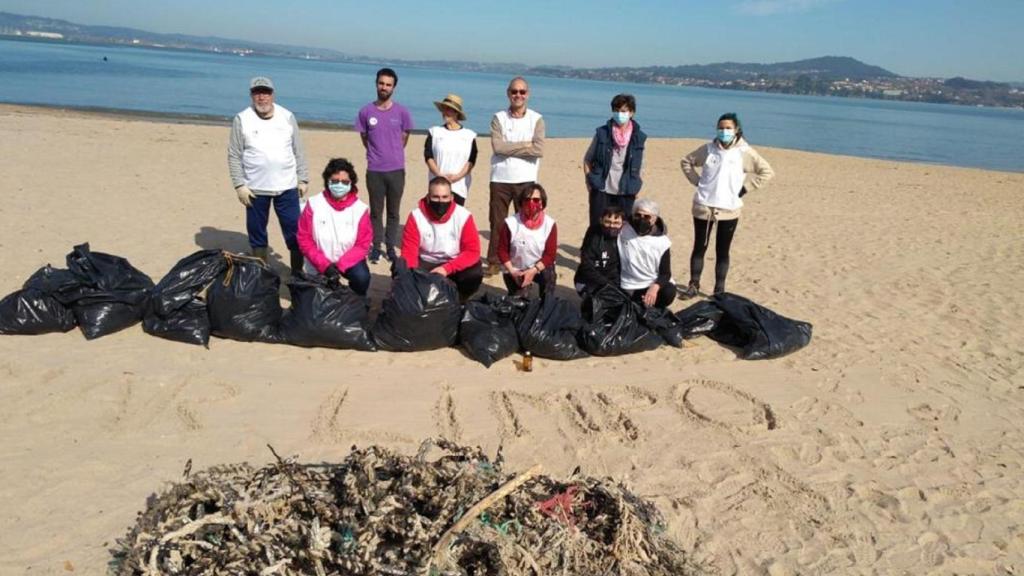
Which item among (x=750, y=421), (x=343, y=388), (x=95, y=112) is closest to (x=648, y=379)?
(x=750, y=421)

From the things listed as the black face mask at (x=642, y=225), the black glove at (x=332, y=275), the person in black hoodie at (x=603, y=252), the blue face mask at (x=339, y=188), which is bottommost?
the black glove at (x=332, y=275)

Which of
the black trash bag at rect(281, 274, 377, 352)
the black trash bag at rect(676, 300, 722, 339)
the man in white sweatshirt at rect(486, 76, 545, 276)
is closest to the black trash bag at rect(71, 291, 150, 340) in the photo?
the black trash bag at rect(281, 274, 377, 352)

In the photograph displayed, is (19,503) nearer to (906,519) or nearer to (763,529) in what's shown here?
(763,529)

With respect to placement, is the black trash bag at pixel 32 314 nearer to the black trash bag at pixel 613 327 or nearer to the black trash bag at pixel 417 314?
the black trash bag at pixel 417 314

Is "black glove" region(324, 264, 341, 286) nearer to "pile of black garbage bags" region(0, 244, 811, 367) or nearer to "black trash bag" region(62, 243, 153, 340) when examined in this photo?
"pile of black garbage bags" region(0, 244, 811, 367)

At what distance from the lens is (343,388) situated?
432cm

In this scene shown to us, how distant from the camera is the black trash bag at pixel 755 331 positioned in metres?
5.14

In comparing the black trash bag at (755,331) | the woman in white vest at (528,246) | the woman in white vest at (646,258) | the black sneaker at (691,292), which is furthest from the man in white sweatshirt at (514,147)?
the black trash bag at (755,331)

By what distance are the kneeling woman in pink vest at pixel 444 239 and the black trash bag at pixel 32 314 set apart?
2273 mm

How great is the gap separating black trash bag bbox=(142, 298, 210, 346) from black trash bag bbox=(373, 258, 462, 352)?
1116mm

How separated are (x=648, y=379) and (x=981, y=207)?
11339mm

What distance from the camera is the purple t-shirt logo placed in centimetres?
660

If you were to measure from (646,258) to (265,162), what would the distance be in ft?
9.98

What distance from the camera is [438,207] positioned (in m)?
5.27
